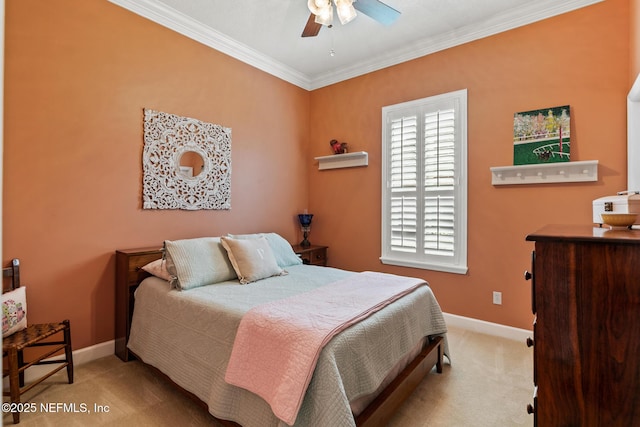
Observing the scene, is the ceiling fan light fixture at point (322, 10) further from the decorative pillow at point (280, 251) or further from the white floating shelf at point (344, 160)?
the decorative pillow at point (280, 251)

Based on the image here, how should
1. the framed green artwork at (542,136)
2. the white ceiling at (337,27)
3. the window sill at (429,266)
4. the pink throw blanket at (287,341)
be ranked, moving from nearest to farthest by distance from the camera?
1. the pink throw blanket at (287,341)
2. the framed green artwork at (542,136)
3. the white ceiling at (337,27)
4. the window sill at (429,266)

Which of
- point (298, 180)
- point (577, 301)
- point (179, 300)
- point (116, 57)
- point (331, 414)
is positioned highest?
point (116, 57)

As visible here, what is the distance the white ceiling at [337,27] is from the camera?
295cm

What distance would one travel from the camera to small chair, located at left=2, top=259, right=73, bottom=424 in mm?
1983

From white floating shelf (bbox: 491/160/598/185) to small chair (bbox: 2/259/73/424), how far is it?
366 cm

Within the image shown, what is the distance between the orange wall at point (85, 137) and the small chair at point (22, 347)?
0.12 m

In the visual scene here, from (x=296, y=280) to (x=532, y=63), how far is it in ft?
9.15

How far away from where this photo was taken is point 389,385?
198cm

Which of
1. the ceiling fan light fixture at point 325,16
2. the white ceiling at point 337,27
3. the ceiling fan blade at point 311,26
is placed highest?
the white ceiling at point 337,27

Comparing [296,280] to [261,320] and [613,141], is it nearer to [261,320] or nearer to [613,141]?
[261,320]

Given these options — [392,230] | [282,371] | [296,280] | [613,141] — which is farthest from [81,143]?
[613,141]

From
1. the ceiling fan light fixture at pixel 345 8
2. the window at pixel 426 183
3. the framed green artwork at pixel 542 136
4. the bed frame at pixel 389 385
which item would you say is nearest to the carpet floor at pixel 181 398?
the bed frame at pixel 389 385

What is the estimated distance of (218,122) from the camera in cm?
353

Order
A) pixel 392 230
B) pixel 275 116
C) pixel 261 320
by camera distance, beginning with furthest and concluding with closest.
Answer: pixel 275 116 < pixel 392 230 < pixel 261 320
